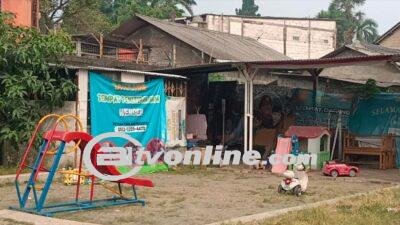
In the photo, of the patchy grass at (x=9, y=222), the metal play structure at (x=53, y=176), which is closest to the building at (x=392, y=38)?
the metal play structure at (x=53, y=176)

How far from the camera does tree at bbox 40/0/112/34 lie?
35.2 meters

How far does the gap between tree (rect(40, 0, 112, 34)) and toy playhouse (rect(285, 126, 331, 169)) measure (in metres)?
21.8

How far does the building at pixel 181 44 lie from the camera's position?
82.0 feet

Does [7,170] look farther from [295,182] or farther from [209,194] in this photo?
[295,182]

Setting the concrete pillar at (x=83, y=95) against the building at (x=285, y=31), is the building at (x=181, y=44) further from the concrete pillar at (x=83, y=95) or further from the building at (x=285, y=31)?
the building at (x=285, y=31)

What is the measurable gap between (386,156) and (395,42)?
2279 cm

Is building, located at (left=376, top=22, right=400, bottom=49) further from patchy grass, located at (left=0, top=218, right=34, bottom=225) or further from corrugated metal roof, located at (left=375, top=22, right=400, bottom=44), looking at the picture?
patchy grass, located at (left=0, top=218, right=34, bottom=225)

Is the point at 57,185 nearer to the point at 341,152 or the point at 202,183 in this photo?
the point at 202,183

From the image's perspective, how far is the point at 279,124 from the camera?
65.1 ft

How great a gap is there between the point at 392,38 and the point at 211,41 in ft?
52.9

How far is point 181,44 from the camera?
2595cm

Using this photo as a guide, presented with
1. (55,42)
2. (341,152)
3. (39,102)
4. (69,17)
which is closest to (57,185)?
(39,102)

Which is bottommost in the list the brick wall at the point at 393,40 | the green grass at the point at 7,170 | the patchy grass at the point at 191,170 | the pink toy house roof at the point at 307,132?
the patchy grass at the point at 191,170

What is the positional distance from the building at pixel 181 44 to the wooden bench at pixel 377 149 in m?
7.73
